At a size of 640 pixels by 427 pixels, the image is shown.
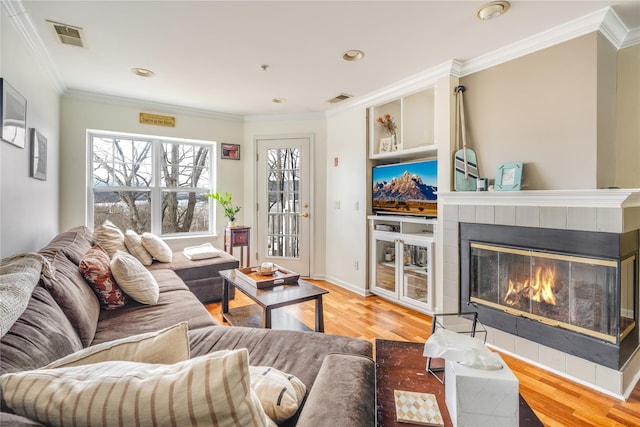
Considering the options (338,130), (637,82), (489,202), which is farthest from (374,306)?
(637,82)

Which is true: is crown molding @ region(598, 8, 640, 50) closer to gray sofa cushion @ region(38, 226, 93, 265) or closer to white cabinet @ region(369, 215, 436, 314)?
white cabinet @ region(369, 215, 436, 314)

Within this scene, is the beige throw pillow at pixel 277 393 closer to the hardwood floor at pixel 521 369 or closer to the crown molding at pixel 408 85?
the hardwood floor at pixel 521 369

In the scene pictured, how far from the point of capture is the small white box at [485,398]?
84 centimetres

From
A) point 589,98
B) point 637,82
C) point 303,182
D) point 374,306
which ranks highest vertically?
point 637,82

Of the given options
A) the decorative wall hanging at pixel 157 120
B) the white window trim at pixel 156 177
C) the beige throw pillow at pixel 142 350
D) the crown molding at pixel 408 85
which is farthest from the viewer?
the decorative wall hanging at pixel 157 120

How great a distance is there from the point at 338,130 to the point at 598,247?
9.69 feet

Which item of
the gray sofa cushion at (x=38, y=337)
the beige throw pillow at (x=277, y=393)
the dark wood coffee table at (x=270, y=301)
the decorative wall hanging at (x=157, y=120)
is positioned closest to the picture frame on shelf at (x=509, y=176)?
the dark wood coffee table at (x=270, y=301)

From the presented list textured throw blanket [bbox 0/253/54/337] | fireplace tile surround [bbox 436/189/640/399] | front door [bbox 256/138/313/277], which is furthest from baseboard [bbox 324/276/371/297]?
textured throw blanket [bbox 0/253/54/337]

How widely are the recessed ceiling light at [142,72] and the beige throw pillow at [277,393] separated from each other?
2.98 metres

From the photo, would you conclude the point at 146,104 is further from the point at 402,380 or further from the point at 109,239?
the point at 402,380

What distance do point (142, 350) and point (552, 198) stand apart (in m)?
2.40

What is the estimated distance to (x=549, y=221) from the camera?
207 centimetres

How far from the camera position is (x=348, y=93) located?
3494 mm

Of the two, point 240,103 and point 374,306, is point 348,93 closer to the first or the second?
point 240,103
